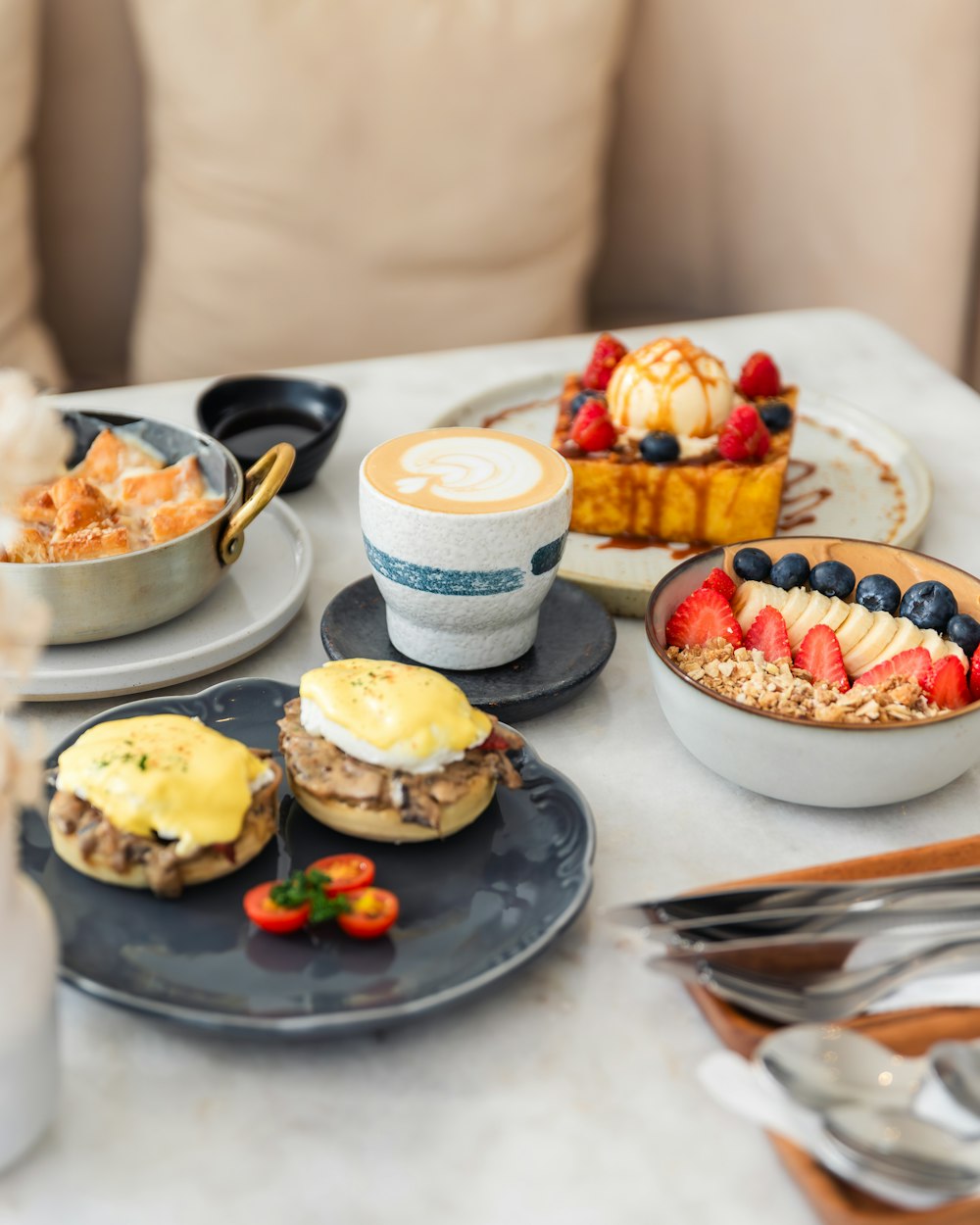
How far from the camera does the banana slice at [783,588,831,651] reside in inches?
41.6

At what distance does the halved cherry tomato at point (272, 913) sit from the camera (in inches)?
30.7

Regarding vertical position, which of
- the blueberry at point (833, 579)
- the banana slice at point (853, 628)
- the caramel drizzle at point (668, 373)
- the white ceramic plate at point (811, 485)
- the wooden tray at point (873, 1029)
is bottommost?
the white ceramic plate at point (811, 485)

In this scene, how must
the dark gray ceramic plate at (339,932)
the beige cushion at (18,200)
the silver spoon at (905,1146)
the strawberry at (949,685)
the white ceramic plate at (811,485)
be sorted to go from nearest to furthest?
1. the silver spoon at (905,1146)
2. the dark gray ceramic plate at (339,932)
3. the strawberry at (949,685)
4. the white ceramic plate at (811,485)
5. the beige cushion at (18,200)

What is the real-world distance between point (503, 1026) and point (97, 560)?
1.69 ft

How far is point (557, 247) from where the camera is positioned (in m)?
2.40

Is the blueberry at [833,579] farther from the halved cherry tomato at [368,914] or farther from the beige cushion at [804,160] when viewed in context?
the beige cushion at [804,160]

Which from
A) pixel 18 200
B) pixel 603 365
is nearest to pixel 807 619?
pixel 603 365

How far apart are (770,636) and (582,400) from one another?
1.83 feet

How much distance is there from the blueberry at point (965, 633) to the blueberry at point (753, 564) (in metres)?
0.16

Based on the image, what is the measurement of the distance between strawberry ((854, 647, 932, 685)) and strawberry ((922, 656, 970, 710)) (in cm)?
1

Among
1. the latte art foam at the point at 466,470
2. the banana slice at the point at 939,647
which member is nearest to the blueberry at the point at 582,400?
the latte art foam at the point at 466,470

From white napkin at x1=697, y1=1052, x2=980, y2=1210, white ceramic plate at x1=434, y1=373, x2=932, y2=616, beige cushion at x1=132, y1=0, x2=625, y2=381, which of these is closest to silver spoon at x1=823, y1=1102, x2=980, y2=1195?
white napkin at x1=697, y1=1052, x2=980, y2=1210

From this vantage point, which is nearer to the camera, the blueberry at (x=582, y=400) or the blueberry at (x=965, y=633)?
the blueberry at (x=965, y=633)

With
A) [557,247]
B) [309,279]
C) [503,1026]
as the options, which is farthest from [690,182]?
[503,1026]
